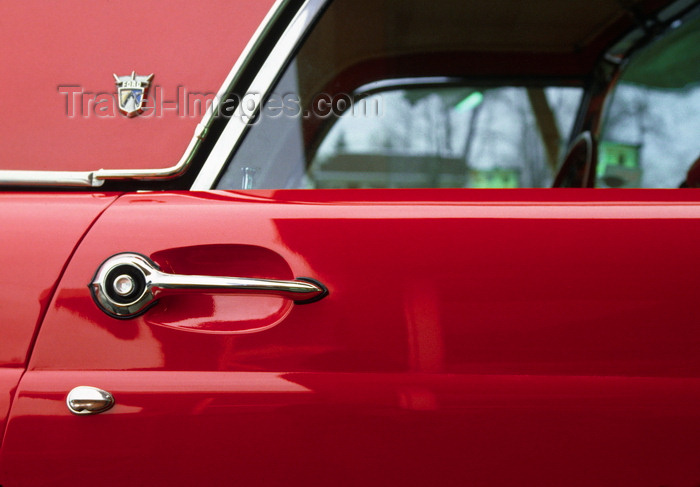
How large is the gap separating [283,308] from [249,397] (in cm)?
14

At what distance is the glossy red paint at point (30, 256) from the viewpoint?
2.75 feet

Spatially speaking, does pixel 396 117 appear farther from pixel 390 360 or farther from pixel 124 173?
pixel 390 360

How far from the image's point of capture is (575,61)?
2385mm

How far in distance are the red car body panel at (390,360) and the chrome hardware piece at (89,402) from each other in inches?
0.4

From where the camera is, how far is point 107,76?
3.14ft

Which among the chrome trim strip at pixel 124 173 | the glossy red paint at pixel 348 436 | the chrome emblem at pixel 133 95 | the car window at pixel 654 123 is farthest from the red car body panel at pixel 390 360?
the car window at pixel 654 123

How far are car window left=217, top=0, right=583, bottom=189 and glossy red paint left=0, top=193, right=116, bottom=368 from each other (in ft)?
0.80

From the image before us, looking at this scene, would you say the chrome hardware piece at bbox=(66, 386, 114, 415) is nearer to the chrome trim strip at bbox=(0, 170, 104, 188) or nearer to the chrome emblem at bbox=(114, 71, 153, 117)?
the chrome trim strip at bbox=(0, 170, 104, 188)

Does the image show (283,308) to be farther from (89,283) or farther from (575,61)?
(575,61)

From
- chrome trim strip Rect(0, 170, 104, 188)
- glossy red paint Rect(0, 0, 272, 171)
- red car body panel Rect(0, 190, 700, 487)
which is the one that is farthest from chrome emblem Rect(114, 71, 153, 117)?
red car body panel Rect(0, 190, 700, 487)

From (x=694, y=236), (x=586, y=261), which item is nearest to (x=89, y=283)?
(x=586, y=261)

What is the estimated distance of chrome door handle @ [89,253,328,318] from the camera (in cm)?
81

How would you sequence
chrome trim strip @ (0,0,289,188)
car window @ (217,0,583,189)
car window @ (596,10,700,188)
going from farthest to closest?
1. car window @ (596,10,700,188)
2. car window @ (217,0,583,189)
3. chrome trim strip @ (0,0,289,188)

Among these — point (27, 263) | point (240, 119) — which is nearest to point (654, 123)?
point (240, 119)
